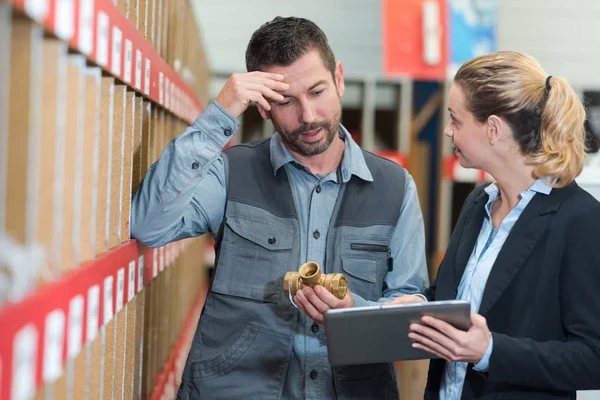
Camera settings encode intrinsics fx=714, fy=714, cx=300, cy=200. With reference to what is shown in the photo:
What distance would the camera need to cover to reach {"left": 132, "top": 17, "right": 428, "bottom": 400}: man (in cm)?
195

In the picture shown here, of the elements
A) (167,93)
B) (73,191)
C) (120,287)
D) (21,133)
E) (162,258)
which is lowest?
(162,258)

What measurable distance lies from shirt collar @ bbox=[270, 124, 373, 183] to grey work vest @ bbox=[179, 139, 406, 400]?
0.03 meters

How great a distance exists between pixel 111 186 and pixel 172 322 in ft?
6.42

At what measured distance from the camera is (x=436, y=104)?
24.3 feet

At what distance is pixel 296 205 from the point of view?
7.00ft

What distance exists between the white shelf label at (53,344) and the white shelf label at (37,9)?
1.45ft

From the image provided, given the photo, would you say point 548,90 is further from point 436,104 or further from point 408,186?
point 436,104

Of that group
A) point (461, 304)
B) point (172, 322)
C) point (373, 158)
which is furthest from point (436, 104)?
point (461, 304)

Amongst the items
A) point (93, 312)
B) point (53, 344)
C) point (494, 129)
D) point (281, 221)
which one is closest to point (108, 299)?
point (93, 312)

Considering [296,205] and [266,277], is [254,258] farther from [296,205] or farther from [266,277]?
[296,205]

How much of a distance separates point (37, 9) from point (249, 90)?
1005 millimetres

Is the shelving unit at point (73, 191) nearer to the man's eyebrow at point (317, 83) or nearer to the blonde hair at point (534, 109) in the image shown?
the man's eyebrow at point (317, 83)

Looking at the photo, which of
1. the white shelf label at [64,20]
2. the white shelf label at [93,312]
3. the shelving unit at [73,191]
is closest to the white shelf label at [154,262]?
the shelving unit at [73,191]

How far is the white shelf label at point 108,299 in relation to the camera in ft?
5.03
